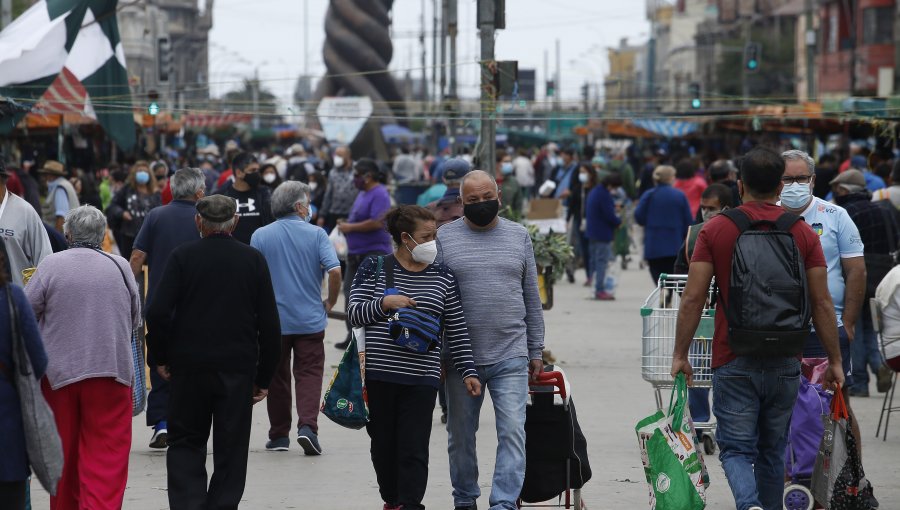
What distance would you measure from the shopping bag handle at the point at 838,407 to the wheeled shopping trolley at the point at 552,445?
120 cm

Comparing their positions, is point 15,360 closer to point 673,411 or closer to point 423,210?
point 423,210

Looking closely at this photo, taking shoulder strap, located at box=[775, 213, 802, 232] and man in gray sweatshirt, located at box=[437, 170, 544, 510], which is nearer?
shoulder strap, located at box=[775, 213, 802, 232]

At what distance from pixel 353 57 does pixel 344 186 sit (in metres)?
47.7

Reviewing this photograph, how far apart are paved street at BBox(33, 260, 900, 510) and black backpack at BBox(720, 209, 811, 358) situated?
1.88 m

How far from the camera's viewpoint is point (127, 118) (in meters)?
15.0

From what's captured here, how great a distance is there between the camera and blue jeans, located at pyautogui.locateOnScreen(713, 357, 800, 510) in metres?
6.39

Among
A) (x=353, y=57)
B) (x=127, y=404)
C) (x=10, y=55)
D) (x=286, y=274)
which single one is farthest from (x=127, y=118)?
(x=353, y=57)

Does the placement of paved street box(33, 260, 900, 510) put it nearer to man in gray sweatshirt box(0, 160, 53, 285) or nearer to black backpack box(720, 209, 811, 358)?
man in gray sweatshirt box(0, 160, 53, 285)

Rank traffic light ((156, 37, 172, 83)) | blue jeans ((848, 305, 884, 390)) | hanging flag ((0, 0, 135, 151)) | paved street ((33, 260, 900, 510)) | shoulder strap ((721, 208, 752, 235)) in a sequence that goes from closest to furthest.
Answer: shoulder strap ((721, 208, 752, 235)), paved street ((33, 260, 900, 510)), blue jeans ((848, 305, 884, 390)), hanging flag ((0, 0, 135, 151)), traffic light ((156, 37, 172, 83))

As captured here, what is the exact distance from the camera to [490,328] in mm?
7086

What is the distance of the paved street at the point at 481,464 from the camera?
318 inches

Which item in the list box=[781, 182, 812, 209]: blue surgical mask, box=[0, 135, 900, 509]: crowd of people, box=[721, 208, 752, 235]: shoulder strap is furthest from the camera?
box=[781, 182, 812, 209]: blue surgical mask

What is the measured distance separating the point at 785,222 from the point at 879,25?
53.5 metres

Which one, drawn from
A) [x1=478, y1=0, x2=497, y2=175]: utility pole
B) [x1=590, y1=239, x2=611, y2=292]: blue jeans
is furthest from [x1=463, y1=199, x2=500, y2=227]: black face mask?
[x1=590, y1=239, x2=611, y2=292]: blue jeans
